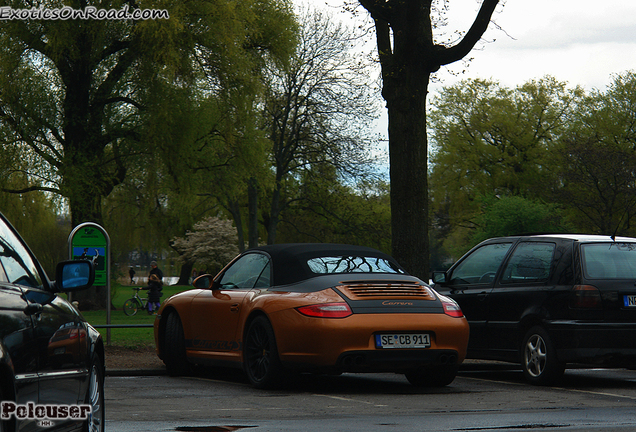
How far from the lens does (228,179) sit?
32875 millimetres

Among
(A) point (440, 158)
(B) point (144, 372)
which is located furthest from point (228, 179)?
(A) point (440, 158)

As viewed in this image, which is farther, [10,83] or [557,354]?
[10,83]

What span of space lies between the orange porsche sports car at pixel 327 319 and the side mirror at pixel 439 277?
2290 millimetres

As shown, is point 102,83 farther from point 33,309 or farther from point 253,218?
point 33,309

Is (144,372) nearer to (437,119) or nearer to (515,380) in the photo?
(515,380)

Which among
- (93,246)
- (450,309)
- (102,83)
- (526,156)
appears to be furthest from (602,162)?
(450,309)

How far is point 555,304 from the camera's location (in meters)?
9.97

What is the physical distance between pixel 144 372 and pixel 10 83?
17.4 meters

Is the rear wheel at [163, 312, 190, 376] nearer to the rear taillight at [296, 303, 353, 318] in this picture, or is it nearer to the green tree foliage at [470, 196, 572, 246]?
the rear taillight at [296, 303, 353, 318]

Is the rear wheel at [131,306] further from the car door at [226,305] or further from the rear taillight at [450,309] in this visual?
the rear taillight at [450,309]

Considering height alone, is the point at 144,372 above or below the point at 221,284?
below

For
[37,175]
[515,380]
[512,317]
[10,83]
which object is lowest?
[515,380]

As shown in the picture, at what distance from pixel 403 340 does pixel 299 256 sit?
1.52 m

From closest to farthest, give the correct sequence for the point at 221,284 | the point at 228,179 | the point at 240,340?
the point at 240,340, the point at 221,284, the point at 228,179
